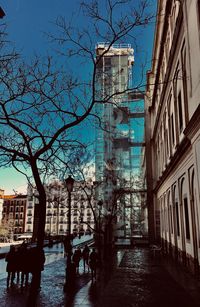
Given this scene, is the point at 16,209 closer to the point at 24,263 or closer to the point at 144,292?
the point at 24,263

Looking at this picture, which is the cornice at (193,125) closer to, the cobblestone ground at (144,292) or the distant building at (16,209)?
the cobblestone ground at (144,292)

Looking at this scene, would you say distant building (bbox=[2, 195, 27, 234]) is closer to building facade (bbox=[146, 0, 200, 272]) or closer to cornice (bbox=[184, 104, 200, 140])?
building facade (bbox=[146, 0, 200, 272])

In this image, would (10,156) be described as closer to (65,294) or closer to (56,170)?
(56,170)

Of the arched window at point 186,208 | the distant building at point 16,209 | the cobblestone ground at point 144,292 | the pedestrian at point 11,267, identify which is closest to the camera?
the cobblestone ground at point 144,292

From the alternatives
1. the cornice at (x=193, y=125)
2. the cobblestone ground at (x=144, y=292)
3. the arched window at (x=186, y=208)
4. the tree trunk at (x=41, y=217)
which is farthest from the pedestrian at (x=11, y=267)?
the arched window at (x=186, y=208)

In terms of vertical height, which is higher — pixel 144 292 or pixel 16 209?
pixel 16 209

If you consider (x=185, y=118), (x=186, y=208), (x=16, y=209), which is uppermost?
(x=185, y=118)

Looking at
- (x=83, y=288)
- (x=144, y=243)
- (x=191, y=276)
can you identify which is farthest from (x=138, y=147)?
(x=83, y=288)

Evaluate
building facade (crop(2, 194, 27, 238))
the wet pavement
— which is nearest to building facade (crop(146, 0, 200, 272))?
the wet pavement

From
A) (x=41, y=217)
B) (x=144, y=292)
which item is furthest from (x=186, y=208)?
(x=41, y=217)

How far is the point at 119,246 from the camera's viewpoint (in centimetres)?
3491

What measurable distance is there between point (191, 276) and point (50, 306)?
27.6 ft

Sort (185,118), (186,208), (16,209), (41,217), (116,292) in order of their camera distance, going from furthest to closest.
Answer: (16,209) < (186,208) < (185,118) < (116,292) < (41,217)

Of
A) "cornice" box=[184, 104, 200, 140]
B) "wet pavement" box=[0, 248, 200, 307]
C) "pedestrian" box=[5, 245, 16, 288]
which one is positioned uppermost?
"cornice" box=[184, 104, 200, 140]
